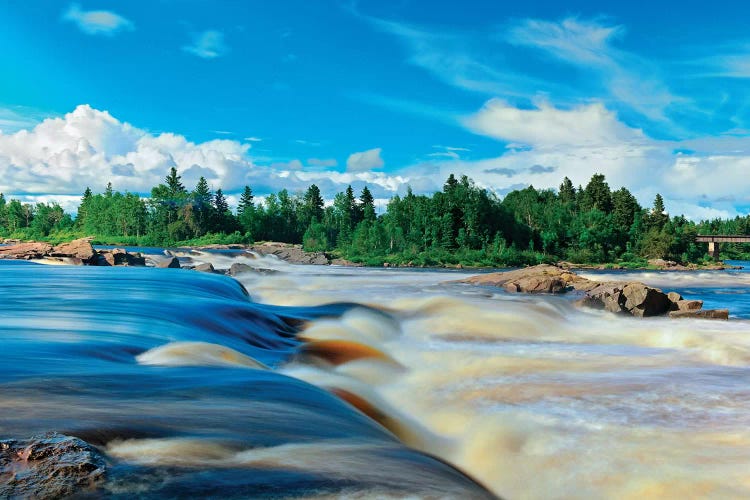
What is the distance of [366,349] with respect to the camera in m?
11.5

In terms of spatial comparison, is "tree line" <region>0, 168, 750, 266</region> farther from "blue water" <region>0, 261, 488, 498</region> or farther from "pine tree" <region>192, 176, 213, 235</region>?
"blue water" <region>0, 261, 488, 498</region>

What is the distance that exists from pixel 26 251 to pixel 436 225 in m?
57.2

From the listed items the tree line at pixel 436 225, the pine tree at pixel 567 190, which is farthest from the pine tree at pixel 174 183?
the pine tree at pixel 567 190

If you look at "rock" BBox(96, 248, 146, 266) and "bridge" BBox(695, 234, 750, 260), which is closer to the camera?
"rock" BBox(96, 248, 146, 266)

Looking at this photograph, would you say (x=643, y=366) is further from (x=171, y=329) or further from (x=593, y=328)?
(x=171, y=329)

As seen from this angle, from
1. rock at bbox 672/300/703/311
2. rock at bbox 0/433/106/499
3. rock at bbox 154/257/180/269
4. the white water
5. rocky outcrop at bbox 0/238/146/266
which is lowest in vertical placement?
the white water

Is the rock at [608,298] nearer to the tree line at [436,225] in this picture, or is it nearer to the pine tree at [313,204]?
the tree line at [436,225]

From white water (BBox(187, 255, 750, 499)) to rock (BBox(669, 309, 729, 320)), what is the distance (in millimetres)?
2543

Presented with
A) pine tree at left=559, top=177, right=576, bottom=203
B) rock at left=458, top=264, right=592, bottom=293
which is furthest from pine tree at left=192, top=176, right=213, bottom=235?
rock at left=458, top=264, right=592, bottom=293

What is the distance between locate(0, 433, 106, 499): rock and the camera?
324 cm

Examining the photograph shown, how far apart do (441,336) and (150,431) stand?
1035cm

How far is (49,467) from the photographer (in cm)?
342

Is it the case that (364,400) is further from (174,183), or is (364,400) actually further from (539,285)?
(174,183)

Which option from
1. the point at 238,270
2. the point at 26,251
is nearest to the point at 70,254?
the point at 26,251
